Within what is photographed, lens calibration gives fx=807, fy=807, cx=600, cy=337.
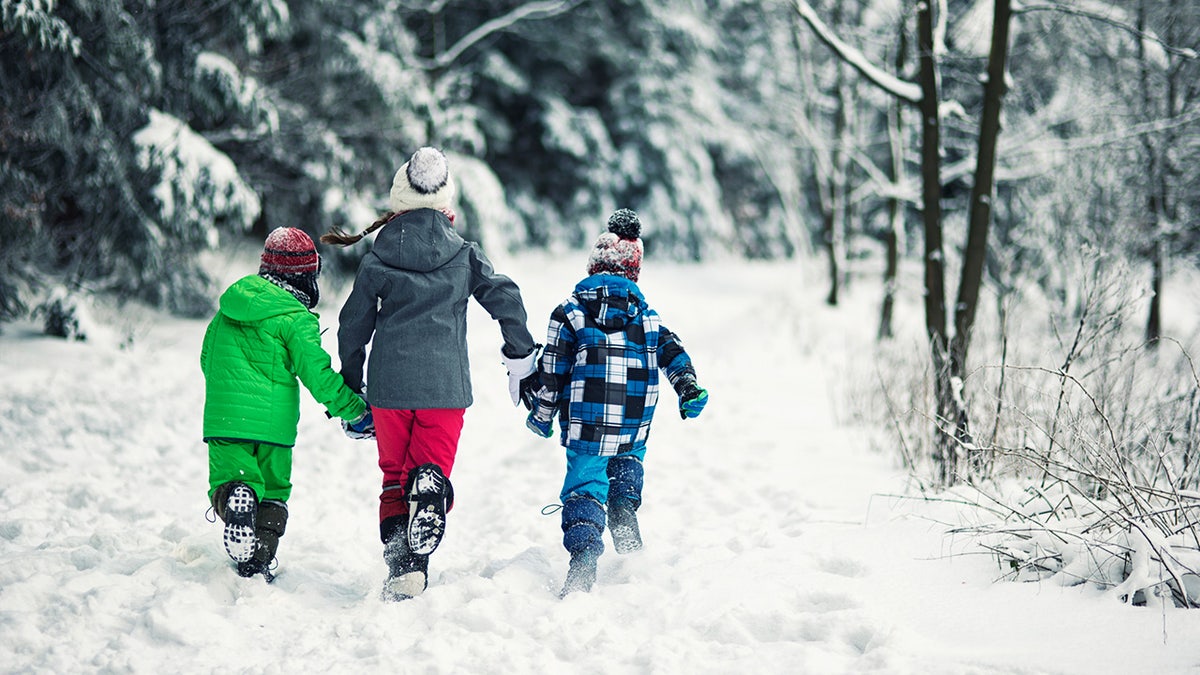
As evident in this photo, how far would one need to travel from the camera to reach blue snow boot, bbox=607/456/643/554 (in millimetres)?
3631

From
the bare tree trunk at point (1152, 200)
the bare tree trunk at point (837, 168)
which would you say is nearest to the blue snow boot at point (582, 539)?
the bare tree trunk at point (1152, 200)

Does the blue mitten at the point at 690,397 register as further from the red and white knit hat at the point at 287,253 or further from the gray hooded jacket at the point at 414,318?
the red and white knit hat at the point at 287,253

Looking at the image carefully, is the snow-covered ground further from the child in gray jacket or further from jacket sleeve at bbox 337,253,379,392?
jacket sleeve at bbox 337,253,379,392

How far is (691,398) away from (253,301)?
1801 millimetres

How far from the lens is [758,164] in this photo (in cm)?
2023

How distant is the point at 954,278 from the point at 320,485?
12193 millimetres

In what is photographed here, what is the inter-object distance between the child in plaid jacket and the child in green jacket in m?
0.85

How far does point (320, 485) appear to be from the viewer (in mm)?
5020

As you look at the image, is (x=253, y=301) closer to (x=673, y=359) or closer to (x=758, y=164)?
(x=673, y=359)

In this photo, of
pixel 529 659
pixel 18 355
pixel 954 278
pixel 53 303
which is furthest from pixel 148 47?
pixel 954 278

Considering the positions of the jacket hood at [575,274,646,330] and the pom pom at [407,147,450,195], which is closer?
the pom pom at [407,147,450,195]

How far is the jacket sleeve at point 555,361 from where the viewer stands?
3455 millimetres

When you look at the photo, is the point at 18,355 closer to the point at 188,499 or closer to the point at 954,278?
the point at 188,499

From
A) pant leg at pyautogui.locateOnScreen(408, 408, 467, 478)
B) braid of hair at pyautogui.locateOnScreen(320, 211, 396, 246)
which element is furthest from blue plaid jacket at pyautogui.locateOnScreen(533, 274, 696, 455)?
braid of hair at pyautogui.locateOnScreen(320, 211, 396, 246)
